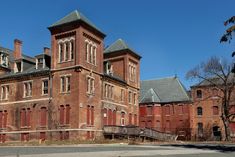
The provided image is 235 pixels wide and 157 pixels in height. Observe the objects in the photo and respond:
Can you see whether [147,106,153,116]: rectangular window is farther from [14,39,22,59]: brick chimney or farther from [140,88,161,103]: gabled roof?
[14,39,22,59]: brick chimney

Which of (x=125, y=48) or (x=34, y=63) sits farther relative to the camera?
(x=125, y=48)

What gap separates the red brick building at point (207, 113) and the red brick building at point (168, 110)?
1394 millimetres

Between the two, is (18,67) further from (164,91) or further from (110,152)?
(110,152)

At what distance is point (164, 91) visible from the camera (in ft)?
226

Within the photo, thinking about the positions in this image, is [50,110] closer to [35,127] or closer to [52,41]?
[35,127]

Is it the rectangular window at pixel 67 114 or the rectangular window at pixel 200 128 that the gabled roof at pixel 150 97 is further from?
the rectangular window at pixel 67 114

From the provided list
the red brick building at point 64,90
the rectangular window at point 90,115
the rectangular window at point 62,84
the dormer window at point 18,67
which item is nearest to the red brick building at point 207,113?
the red brick building at point 64,90

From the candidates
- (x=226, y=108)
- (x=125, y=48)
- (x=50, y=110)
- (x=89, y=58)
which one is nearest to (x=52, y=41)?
(x=89, y=58)

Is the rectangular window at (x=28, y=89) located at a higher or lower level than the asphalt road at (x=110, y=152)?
higher

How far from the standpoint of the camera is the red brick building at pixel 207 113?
6347 centimetres

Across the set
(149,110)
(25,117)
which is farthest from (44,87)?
(149,110)

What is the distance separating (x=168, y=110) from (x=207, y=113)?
6.73 m

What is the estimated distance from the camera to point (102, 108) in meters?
47.8

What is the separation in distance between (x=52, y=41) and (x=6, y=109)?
37.4 feet
